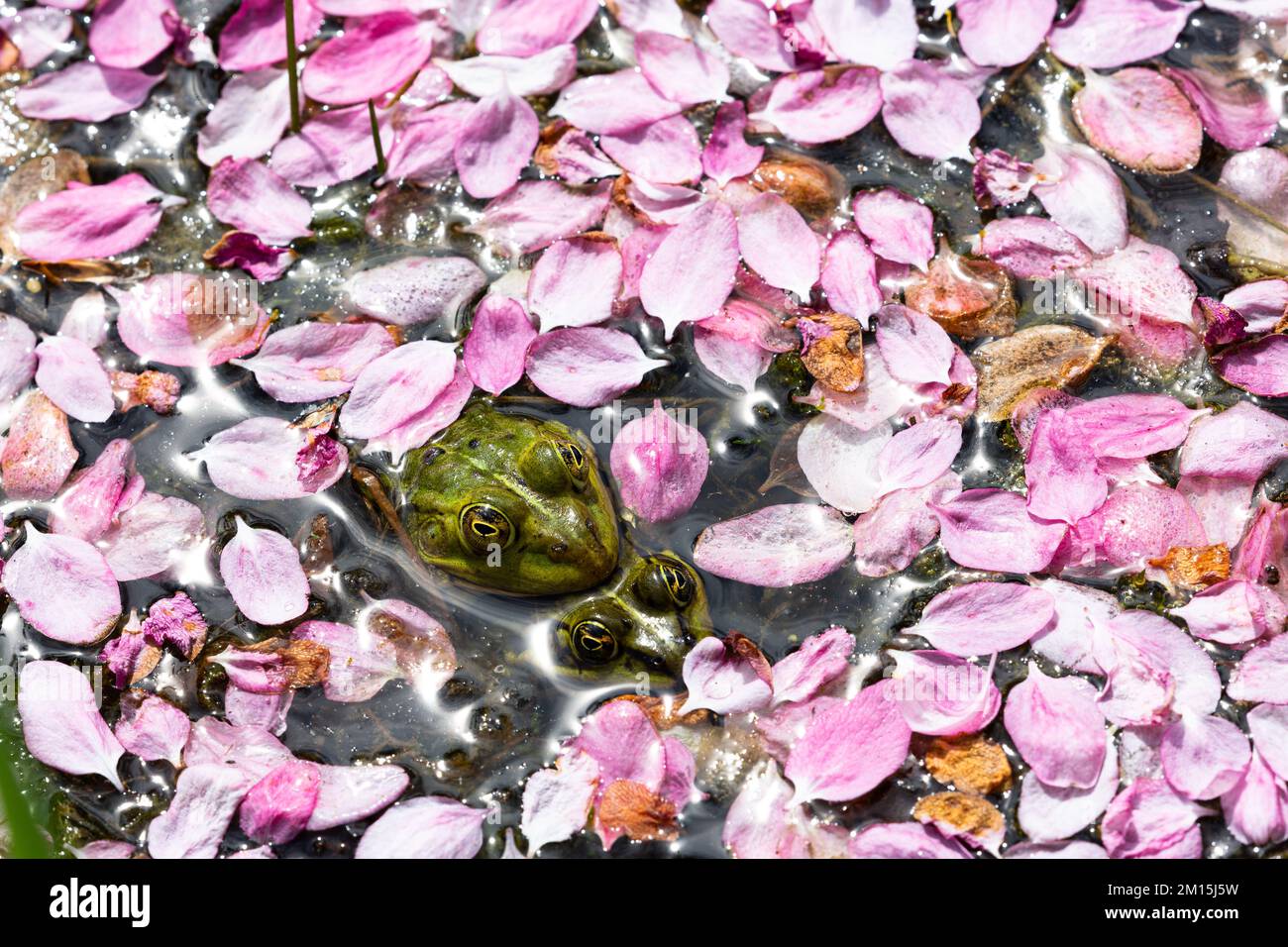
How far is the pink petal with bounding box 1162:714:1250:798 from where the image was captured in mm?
2271

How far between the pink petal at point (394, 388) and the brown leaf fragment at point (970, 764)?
149 cm

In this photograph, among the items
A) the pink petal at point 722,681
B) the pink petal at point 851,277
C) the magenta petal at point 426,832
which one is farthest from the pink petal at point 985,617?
the magenta petal at point 426,832

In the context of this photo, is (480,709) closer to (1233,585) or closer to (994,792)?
(994,792)

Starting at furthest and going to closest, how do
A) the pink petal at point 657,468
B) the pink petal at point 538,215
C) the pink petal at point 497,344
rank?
the pink petal at point 538,215 → the pink petal at point 497,344 → the pink petal at point 657,468

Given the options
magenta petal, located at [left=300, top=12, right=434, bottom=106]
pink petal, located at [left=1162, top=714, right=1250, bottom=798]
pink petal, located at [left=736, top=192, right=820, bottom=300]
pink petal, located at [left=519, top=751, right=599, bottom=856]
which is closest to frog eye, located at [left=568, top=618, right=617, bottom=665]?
pink petal, located at [left=519, top=751, right=599, bottom=856]

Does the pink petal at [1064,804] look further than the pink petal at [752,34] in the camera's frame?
No

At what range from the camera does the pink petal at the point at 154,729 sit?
2.44 m

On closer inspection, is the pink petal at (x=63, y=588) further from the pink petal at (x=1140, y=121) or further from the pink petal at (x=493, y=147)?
the pink petal at (x=1140, y=121)

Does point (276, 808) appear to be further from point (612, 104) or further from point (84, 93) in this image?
point (84, 93)

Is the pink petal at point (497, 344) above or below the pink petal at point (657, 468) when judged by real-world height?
above

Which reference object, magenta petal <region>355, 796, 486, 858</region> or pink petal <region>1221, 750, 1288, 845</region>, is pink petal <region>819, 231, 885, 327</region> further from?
magenta petal <region>355, 796, 486, 858</region>

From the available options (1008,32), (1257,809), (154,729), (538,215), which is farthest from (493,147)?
(1257,809)

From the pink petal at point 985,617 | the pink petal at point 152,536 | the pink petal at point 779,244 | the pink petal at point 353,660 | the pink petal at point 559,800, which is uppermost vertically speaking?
the pink petal at point 779,244

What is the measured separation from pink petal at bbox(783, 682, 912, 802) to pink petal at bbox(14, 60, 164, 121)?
270cm
